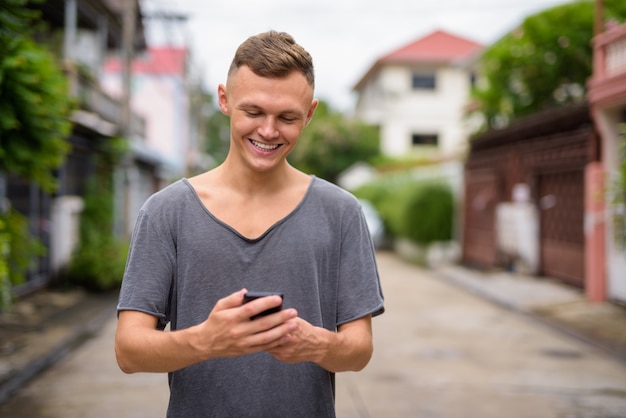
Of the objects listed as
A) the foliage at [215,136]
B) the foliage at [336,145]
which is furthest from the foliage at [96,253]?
the foliage at [215,136]

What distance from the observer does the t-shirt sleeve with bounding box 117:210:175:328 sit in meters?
1.66

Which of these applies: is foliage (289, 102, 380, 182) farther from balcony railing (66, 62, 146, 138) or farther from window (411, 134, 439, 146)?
balcony railing (66, 62, 146, 138)

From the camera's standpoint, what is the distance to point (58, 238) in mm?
12844

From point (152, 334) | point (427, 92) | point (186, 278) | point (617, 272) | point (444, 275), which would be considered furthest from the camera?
point (427, 92)

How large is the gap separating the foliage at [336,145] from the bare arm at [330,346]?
3630cm

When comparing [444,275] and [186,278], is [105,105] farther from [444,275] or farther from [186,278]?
[186,278]

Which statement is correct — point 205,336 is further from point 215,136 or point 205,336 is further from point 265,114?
point 215,136

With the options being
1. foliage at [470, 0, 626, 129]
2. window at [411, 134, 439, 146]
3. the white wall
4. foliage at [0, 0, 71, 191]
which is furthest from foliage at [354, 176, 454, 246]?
window at [411, 134, 439, 146]

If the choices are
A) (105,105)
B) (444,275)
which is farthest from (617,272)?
(105,105)

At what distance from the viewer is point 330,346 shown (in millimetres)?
1621

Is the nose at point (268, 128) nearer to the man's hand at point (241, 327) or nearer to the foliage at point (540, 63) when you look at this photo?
the man's hand at point (241, 327)

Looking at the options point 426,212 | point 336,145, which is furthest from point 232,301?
point 336,145

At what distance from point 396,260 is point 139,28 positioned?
10.1 m

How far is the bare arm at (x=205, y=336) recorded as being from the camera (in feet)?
4.84
